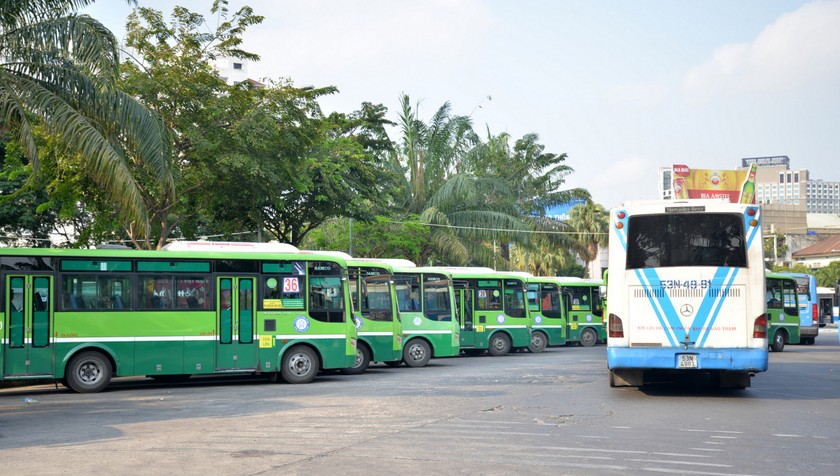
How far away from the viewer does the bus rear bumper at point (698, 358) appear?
1420 cm

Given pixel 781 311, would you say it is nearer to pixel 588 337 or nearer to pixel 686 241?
pixel 588 337

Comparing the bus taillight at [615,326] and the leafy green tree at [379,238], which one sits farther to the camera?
the leafy green tree at [379,238]

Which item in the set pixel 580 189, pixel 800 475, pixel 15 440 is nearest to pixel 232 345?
pixel 15 440

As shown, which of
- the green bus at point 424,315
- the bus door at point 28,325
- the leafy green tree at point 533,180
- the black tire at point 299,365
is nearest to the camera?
the bus door at point 28,325

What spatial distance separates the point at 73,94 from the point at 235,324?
530 cm

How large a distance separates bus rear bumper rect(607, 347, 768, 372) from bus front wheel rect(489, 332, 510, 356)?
15.8m

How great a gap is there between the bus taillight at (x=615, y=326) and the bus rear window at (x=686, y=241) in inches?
34.0

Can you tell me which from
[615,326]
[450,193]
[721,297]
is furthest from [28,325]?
[450,193]

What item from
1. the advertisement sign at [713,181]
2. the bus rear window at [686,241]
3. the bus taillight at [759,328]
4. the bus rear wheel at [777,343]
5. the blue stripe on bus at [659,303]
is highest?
the advertisement sign at [713,181]

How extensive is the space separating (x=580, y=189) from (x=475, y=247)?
35.7 ft

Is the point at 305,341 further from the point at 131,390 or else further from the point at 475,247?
the point at 475,247

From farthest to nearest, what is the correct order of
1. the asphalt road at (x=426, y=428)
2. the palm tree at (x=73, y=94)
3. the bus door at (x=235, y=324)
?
the bus door at (x=235, y=324)
the palm tree at (x=73, y=94)
the asphalt road at (x=426, y=428)

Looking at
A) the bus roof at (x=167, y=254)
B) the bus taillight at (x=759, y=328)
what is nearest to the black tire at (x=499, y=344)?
the bus roof at (x=167, y=254)

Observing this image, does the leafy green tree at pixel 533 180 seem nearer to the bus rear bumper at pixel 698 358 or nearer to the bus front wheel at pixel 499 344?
the bus front wheel at pixel 499 344
